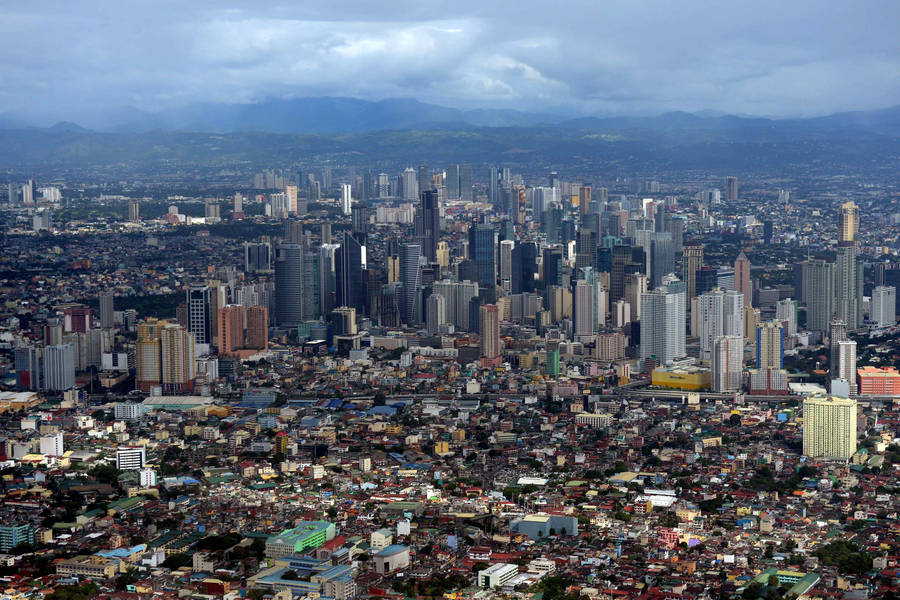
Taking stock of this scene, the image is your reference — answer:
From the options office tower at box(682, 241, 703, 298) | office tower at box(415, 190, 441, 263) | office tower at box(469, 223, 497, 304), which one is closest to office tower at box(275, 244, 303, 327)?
office tower at box(469, 223, 497, 304)

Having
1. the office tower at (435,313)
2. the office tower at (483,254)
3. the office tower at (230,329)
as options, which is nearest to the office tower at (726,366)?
the office tower at (435,313)

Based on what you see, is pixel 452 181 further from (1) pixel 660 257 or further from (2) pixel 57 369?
(2) pixel 57 369

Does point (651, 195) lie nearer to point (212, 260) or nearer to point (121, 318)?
point (212, 260)

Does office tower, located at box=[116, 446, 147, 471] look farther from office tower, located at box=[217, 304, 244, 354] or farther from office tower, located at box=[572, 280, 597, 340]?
office tower, located at box=[572, 280, 597, 340]

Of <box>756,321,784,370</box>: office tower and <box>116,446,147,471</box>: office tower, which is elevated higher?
<box>756,321,784,370</box>: office tower

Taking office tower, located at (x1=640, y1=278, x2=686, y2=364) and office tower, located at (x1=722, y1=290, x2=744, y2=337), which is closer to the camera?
office tower, located at (x1=640, y1=278, x2=686, y2=364)

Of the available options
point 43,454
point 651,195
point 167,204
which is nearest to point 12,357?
point 43,454

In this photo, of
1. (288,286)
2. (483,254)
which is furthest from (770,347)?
(483,254)
